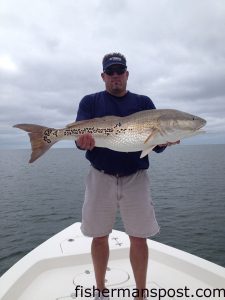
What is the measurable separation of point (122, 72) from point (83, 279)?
11.9 ft

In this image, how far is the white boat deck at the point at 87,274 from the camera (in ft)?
16.6

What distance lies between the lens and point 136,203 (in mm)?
4398

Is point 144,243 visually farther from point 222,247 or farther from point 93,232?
point 222,247

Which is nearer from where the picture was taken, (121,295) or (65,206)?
(121,295)

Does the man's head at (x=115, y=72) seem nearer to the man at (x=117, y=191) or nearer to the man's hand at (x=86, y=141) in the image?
the man at (x=117, y=191)

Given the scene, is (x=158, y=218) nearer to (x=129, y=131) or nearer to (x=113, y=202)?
(x=113, y=202)

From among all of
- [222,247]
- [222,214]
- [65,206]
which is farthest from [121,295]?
[65,206]

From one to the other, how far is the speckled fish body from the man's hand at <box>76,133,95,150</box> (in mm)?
104

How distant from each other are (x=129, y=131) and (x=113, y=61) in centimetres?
104

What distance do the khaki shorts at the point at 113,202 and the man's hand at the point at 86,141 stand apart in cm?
47

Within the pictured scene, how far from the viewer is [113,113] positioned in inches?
181

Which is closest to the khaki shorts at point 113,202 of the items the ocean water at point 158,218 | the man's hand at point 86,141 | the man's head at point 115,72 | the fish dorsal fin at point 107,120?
the man's hand at point 86,141

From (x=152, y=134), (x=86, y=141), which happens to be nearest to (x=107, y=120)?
(x=86, y=141)

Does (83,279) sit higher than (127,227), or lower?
lower
